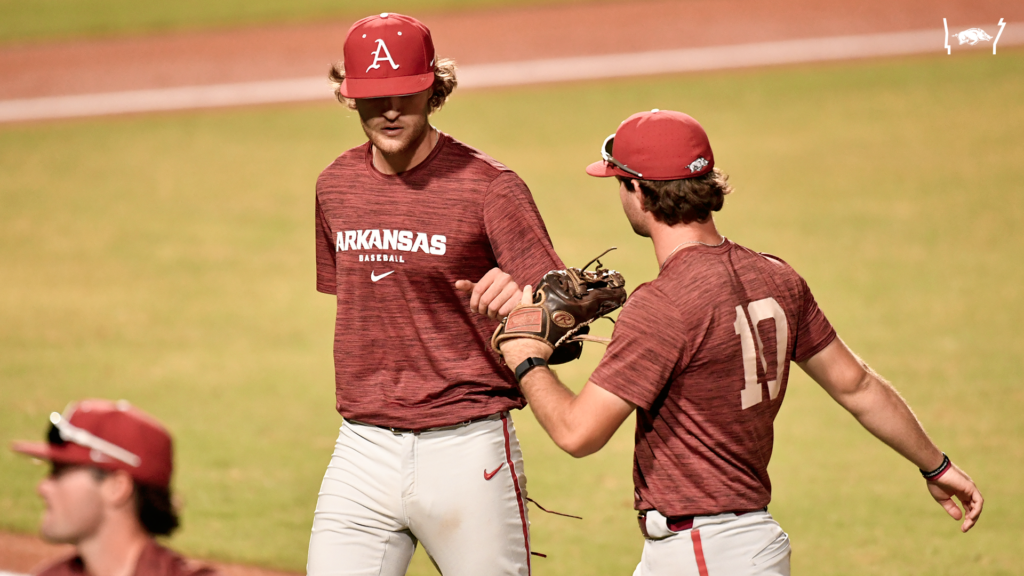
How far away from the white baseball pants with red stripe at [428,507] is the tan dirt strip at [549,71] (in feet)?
46.0

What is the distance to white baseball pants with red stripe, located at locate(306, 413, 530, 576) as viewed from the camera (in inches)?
160

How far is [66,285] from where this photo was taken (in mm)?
12078

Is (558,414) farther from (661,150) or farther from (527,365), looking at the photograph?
(661,150)

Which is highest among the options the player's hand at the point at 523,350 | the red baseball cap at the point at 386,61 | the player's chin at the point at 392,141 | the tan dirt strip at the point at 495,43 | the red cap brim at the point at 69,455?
the tan dirt strip at the point at 495,43

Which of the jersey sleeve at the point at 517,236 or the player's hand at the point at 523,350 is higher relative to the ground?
the jersey sleeve at the point at 517,236

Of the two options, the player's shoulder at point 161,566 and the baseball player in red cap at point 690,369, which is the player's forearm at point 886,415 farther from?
the player's shoulder at point 161,566

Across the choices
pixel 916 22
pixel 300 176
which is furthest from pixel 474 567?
pixel 916 22

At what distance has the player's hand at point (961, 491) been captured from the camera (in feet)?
13.4

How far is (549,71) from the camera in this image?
18.3 meters

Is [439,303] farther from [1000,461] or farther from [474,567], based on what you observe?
[1000,461]

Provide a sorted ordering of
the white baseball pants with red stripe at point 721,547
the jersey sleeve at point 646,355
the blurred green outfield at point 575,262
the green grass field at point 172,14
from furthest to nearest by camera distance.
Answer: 1. the green grass field at point 172,14
2. the blurred green outfield at point 575,262
3. the white baseball pants with red stripe at point 721,547
4. the jersey sleeve at point 646,355

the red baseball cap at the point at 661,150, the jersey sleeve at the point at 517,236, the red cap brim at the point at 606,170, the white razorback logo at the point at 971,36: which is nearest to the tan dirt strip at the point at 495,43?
the white razorback logo at the point at 971,36

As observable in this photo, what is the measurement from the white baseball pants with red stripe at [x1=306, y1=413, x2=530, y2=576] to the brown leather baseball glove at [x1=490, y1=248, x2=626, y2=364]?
460 mm

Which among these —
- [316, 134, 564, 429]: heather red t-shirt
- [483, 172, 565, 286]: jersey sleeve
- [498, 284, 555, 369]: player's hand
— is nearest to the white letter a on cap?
[316, 134, 564, 429]: heather red t-shirt
